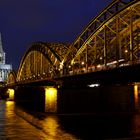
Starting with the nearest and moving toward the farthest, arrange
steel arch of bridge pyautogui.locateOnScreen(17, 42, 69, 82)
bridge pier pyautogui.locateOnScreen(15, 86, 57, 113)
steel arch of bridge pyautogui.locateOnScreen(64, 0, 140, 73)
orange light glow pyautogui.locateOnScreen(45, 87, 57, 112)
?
steel arch of bridge pyautogui.locateOnScreen(64, 0, 140, 73), orange light glow pyautogui.locateOnScreen(45, 87, 57, 112), steel arch of bridge pyautogui.locateOnScreen(17, 42, 69, 82), bridge pier pyautogui.locateOnScreen(15, 86, 57, 113)

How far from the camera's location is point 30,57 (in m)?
136

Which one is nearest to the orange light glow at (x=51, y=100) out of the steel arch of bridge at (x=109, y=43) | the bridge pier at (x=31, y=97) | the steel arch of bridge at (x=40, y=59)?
the steel arch of bridge at (x=109, y=43)

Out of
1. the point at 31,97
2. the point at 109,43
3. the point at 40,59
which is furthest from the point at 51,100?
the point at 31,97

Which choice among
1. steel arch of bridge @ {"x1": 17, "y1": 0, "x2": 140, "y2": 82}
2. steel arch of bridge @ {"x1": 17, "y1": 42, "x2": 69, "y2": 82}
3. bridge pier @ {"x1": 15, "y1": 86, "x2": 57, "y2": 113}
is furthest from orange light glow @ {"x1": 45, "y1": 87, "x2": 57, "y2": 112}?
steel arch of bridge @ {"x1": 17, "y1": 42, "x2": 69, "y2": 82}

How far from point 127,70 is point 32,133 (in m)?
11.8

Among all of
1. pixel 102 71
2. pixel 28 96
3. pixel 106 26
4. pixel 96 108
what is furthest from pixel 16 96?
pixel 102 71

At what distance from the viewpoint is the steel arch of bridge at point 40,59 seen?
99.9 meters

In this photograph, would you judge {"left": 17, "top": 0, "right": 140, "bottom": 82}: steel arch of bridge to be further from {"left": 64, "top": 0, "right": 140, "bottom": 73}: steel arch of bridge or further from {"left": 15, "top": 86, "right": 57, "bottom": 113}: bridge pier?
{"left": 15, "top": 86, "right": 57, "bottom": 113}: bridge pier

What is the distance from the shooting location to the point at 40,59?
418ft

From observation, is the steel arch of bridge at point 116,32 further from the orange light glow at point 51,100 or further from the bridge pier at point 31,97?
the bridge pier at point 31,97

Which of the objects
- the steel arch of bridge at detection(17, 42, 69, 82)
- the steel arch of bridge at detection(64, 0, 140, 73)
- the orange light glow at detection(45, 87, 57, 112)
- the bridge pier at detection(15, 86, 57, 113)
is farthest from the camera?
the bridge pier at detection(15, 86, 57, 113)

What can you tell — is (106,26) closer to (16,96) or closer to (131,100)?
(131,100)

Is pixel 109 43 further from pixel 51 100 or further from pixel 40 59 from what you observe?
pixel 40 59

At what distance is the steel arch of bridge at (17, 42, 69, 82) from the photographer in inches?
3935
